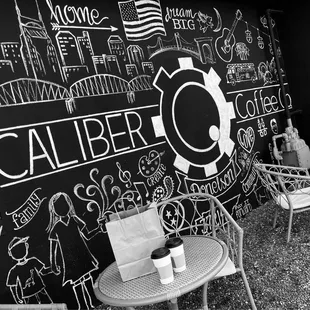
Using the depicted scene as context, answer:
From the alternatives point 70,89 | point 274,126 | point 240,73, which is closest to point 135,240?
point 70,89

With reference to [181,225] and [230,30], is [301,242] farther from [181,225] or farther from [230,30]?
[230,30]

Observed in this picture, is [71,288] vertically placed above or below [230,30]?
below

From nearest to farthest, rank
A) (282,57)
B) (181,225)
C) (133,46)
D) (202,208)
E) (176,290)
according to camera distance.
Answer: (176,290)
(133,46)
(181,225)
(202,208)
(282,57)

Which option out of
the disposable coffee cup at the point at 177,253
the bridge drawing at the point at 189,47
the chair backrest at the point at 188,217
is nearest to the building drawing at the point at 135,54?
the bridge drawing at the point at 189,47

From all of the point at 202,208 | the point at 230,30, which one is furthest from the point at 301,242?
the point at 230,30

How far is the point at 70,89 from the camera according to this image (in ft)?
7.63

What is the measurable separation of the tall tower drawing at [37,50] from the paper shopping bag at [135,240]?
127 cm

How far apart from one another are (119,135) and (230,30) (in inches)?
83.9

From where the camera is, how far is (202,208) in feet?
10.5

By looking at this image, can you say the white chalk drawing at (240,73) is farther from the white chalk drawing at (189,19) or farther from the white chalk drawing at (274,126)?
the white chalk drawing at (274,126)

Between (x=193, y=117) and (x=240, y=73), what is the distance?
1037mm

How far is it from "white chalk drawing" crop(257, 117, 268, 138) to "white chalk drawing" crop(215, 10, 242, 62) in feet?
2.87

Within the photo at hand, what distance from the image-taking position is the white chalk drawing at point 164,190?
2838mm

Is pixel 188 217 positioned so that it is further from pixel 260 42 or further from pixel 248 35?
pixel 260 42
